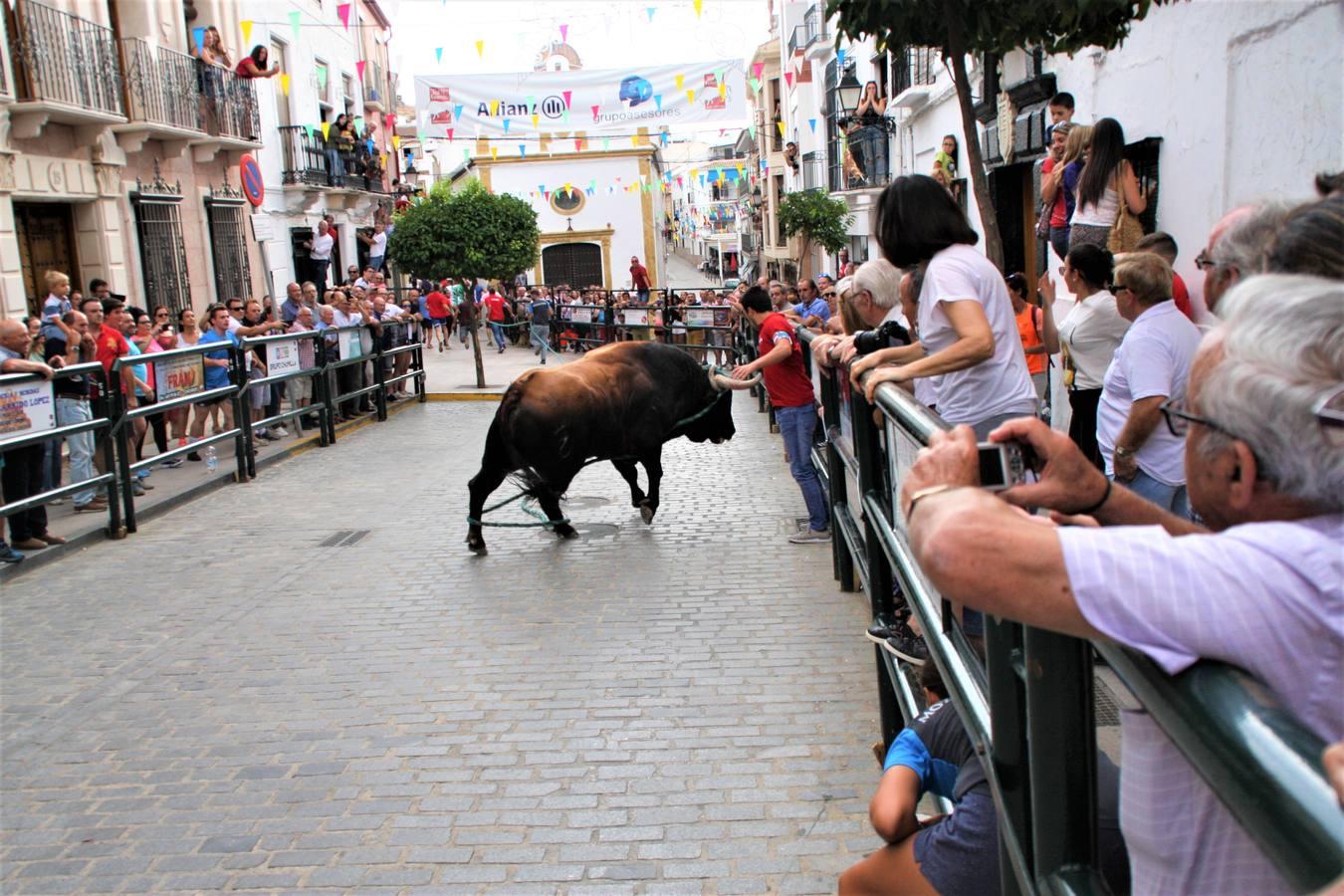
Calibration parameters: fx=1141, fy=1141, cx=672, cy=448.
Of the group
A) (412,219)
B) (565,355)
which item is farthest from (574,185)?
(412,219)

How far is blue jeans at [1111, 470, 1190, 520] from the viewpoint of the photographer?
4.04 m

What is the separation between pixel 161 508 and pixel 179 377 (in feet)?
4.48

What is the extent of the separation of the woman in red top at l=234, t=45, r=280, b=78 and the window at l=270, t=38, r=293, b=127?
357 cm

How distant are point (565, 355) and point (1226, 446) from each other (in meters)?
24.0

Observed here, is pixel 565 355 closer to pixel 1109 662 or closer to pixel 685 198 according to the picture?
pixel 1109 662

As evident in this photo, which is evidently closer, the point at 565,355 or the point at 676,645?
the point at 676,645

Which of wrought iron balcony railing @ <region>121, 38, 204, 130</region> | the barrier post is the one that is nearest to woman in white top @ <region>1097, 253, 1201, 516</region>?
the barrier post

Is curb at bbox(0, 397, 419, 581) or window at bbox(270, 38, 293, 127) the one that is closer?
curb at bbox(0, 397, 419, 581)

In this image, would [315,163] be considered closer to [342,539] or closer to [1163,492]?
[342,539]

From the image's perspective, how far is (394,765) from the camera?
446 centimetres

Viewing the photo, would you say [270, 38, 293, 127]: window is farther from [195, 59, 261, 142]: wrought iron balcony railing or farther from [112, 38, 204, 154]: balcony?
[112, 38, 204, 154]: balcony

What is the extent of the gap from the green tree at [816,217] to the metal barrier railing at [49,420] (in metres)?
23.0

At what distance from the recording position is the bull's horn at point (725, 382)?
8.00 metres

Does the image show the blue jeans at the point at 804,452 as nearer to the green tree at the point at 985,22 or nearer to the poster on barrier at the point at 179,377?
the green tree at the point at 985,22
